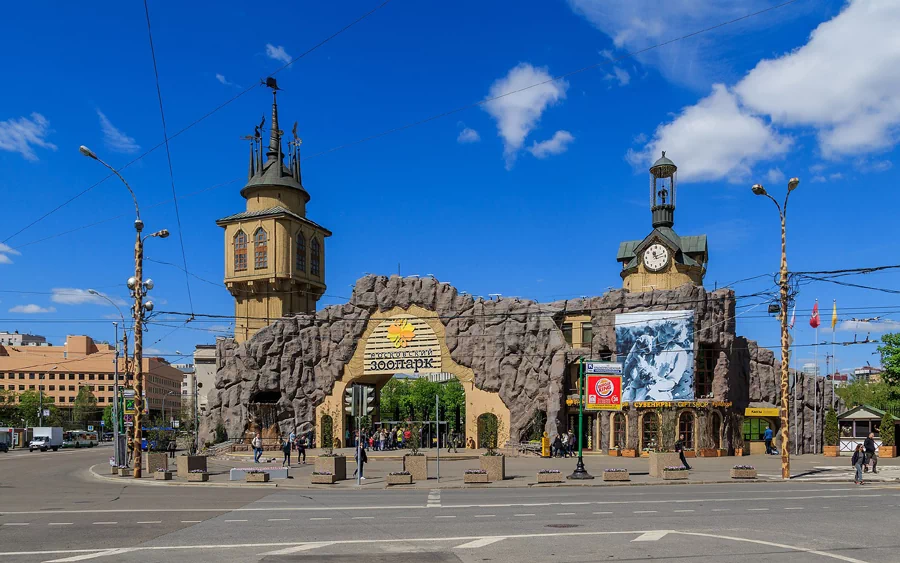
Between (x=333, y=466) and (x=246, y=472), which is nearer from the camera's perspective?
(x=333, y=466)

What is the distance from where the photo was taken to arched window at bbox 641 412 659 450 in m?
46.7

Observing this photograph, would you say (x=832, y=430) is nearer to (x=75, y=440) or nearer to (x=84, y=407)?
(x=75, y=440)

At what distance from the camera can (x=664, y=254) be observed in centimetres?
5497

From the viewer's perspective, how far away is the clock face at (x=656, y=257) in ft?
180

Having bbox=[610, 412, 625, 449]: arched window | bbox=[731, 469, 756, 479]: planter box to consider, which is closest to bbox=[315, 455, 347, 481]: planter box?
bbox=[731, 469, 756, 479]: planter box

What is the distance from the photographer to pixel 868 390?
345ft

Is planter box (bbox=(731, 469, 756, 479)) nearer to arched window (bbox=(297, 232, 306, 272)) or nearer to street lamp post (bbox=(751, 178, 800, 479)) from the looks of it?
street lamp post (bbox=(751, 178, 800, 479))

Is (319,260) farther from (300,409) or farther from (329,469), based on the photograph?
(329,469)

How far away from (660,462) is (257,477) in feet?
48.5

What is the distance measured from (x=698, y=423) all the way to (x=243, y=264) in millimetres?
34413

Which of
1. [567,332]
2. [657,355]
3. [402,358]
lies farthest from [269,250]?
[657,355]

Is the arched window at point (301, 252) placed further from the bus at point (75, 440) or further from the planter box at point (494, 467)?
the bus at point (75, 440)

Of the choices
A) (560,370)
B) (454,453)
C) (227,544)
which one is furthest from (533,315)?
(227,544)

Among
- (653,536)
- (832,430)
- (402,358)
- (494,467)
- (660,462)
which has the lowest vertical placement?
(832,430)
